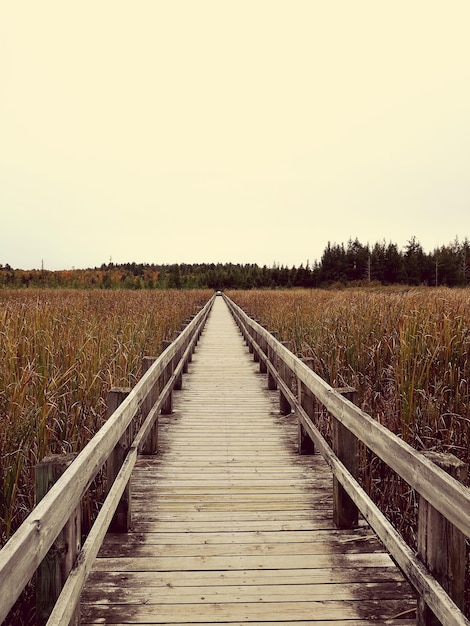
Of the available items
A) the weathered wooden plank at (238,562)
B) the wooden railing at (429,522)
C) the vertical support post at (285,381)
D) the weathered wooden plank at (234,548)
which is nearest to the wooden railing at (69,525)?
the weathered wooden plank at (234,548)

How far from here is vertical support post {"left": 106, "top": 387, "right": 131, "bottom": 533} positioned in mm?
2812

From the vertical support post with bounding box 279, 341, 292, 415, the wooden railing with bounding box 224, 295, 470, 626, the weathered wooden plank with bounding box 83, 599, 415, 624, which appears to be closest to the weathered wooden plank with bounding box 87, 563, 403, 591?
the weathered wooden plank with bounding box 83, 599, 415, 624

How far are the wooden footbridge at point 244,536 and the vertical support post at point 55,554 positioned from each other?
0.01 metres

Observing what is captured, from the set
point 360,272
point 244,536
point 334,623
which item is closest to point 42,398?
point 244,536

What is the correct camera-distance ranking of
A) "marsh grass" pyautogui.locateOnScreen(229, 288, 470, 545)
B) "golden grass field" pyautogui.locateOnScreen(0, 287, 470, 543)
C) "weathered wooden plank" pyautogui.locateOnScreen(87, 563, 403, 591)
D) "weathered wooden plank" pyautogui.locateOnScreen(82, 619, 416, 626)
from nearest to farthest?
"weathered wooden plank" pyautogui.locateOnScreen(82, 619, 416, 626)
"weathered wooden plank" pyautogui.locateOnScreen(87, 563, 403, 591)
"golden grass field" pyautogui.locateOnScreen(0, 287, 470, 543)
"marsh grass" pyautogui.locateOnScreen(229, 288, 470, 545)

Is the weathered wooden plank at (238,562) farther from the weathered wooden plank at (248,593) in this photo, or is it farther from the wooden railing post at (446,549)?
the wooden railing post at (446,549)

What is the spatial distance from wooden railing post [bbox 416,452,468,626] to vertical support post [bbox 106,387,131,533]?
1.80m

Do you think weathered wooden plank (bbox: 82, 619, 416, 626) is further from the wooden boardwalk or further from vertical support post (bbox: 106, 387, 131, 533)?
vertical support post (bbox: 106, 387, 131, 533)

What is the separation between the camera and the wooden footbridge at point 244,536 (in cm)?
168

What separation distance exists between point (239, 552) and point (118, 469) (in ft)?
2.95

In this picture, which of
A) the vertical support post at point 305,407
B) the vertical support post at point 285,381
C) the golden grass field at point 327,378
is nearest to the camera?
the golden grass field at point 327,378

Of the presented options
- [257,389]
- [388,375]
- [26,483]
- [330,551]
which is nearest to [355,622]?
[330,551]

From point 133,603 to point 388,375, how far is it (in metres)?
3.83

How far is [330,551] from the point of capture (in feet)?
8.96
